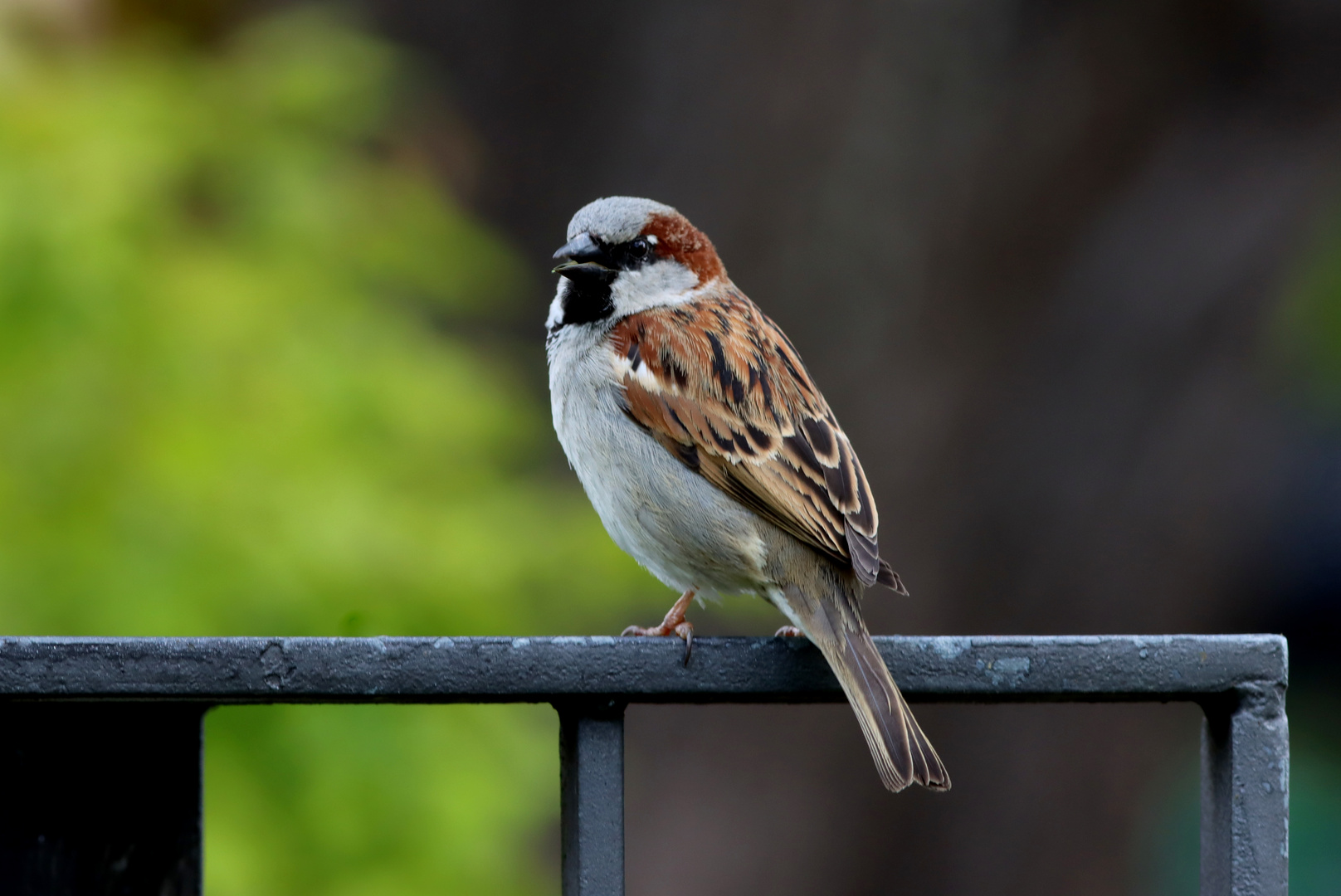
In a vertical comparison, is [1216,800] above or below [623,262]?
below

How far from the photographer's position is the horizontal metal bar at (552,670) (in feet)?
4.97

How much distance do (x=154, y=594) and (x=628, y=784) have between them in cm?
389

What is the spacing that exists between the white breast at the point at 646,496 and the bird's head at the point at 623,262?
7.3 inches

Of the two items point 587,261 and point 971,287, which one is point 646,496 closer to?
point 587,261

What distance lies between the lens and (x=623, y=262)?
3.41 meters

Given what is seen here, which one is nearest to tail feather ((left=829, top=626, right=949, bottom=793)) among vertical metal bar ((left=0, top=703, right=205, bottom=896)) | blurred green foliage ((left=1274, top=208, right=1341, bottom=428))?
vertical metal bar ((left=0, top=703, right=205, bottom=896))

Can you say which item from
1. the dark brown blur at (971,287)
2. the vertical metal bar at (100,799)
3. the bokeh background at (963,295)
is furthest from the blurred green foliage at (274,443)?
the dark brown blur at (971,287)

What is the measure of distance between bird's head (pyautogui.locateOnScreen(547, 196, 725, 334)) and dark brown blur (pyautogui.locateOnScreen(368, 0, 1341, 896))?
9.99 feet

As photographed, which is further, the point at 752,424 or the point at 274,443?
the point at 274,443

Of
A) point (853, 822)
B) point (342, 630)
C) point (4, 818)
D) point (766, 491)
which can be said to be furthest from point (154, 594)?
point (853, 822)

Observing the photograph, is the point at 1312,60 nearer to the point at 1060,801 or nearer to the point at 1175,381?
the point at 1175,381

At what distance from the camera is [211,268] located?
3.93 metres

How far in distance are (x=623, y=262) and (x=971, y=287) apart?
3626 mm

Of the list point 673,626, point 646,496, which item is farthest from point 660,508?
point 673,626
